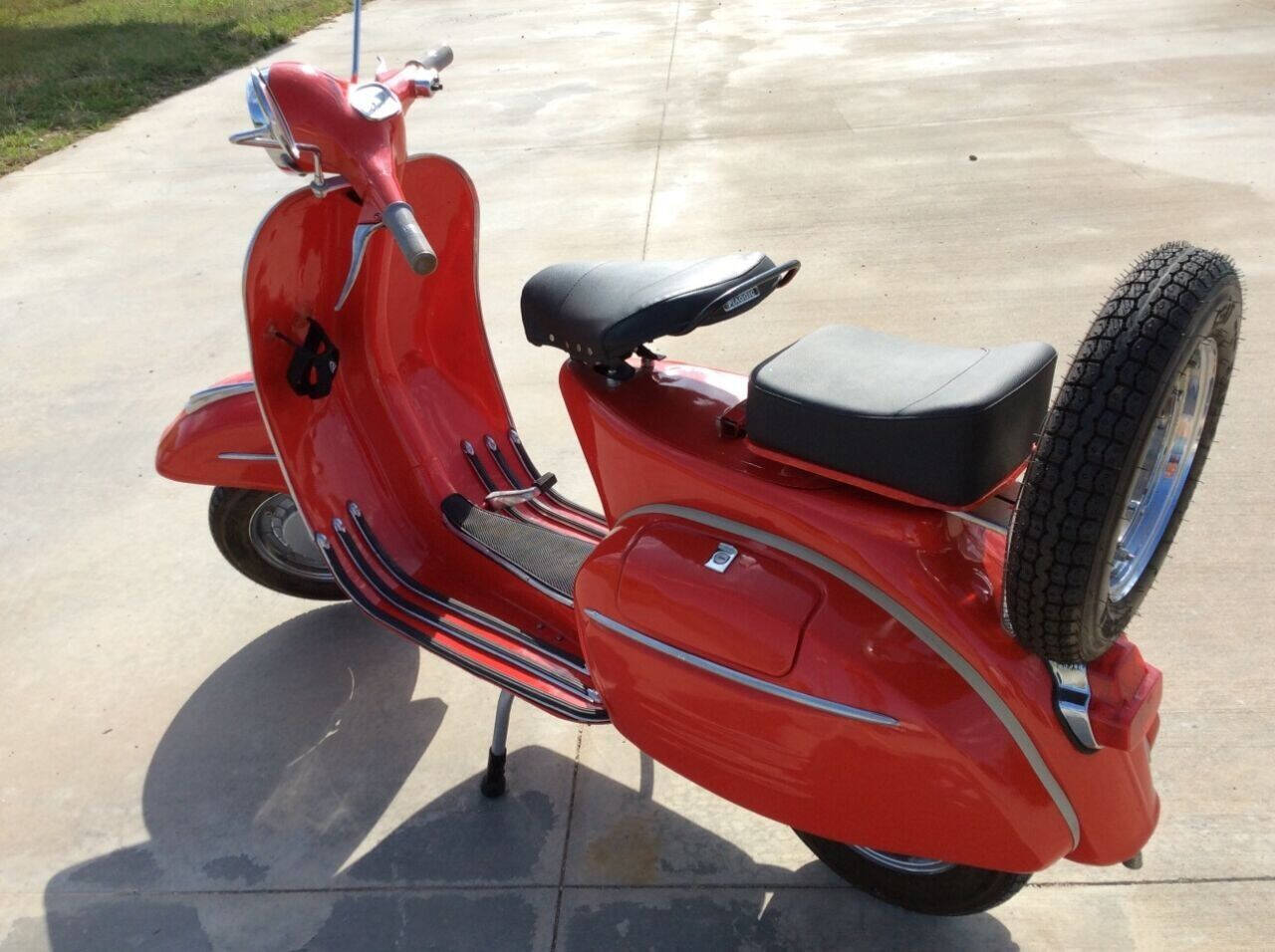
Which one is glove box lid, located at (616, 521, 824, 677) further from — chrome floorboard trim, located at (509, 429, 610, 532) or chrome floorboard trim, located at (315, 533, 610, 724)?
chrome floorboard trim, located at (509, 429, 610, 532)

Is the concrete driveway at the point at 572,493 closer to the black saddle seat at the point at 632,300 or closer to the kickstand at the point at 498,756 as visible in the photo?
the kickstand at the point at 498,756

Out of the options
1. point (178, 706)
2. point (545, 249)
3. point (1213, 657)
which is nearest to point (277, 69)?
point (178, 706)

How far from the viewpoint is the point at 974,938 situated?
185 centimetres

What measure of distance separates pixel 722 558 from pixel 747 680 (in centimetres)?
18

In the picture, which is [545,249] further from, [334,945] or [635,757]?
[334,945]

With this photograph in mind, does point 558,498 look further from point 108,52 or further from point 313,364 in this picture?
point 108,52

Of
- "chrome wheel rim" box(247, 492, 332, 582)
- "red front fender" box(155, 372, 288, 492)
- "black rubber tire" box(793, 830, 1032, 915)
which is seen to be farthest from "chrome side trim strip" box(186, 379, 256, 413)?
"black rubber tire" box(793, 830, 1032, 915)

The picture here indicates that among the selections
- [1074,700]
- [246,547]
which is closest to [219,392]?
[246,547]

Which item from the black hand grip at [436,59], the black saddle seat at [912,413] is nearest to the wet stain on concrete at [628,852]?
the black saddle seat at [912,413]

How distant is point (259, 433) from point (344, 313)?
12.8 inches

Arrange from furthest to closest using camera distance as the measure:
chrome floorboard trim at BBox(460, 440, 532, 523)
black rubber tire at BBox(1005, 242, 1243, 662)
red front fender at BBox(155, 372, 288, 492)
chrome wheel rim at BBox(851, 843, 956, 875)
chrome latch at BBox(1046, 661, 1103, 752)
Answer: chrome floorboard trim at BBox(460, 440, 532, 523), red front fender at BBox(155, 372, 288, 492), chrome wheel rim at BBox(851, 843, 956, 875), chrome latch at BBox(1046, 661, 1103, 752), black rubber tire at BBox(1005, 242, 1243, 662)

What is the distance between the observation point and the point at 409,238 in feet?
5.56

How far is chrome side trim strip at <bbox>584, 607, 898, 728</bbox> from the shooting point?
146cm

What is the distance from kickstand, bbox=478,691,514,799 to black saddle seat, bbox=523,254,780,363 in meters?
0.75
